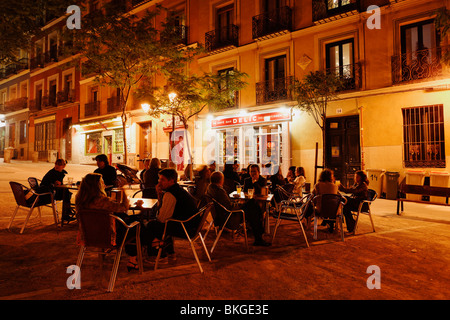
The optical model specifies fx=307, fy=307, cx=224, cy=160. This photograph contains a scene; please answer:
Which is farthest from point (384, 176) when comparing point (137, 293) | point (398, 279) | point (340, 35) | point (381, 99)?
point (137, 293)

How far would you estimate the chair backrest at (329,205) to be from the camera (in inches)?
203

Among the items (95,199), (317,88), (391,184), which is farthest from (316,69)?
(95,199)

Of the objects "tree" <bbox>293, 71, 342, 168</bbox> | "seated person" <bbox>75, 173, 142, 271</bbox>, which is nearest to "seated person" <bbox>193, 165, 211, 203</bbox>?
"seated person" <bbox>75, 173, 142, 271</bbox>

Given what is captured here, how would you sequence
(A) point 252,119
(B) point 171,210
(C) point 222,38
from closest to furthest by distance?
(B) point 171,210
(A) point 252,119
(C) point 222,38

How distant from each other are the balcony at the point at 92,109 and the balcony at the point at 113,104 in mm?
1168

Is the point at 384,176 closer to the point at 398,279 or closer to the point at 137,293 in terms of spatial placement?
the point at 398,279

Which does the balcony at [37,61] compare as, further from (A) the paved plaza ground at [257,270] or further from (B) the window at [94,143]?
(A) the paved plaza ground at [257,270]

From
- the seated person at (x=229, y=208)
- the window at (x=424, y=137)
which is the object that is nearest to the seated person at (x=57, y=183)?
the seated person at (x=229, y=208)

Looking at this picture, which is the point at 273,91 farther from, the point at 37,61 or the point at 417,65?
the point at 37,61

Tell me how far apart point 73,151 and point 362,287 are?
24331mm

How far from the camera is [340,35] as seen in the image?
492 inches

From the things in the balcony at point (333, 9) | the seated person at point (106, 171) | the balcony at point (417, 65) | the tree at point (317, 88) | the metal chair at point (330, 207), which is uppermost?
the balcony at point (333, 9)

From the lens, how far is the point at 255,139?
1529 centimetres

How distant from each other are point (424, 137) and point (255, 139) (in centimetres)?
714
